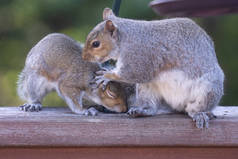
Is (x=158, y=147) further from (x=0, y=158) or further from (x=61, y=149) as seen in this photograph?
(x=0, y=158)

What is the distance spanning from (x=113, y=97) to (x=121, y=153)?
436 mm

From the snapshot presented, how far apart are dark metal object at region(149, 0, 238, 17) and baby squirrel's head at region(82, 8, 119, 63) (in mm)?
236

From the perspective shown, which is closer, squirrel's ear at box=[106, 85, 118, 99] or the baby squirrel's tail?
squirrel's ear at box=[106, 85, 118, 99]

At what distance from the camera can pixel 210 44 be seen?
2.25 meters

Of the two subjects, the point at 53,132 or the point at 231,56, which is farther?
the point at 231,56

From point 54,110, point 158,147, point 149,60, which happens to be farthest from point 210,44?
point 54,110

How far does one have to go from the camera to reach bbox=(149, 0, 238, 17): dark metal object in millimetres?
2143

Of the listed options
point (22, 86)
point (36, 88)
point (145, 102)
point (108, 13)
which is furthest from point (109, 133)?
point (22, 86)

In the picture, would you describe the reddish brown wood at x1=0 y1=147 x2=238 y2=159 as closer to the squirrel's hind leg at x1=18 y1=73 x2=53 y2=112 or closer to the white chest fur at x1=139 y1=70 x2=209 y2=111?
the white chest fur at x1=139 y1=70 x2=209 y2=111

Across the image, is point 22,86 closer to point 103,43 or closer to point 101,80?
point 101,80

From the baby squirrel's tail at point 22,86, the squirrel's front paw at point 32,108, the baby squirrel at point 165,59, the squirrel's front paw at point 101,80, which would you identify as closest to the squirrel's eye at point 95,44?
the baby squirrel at point 165,59

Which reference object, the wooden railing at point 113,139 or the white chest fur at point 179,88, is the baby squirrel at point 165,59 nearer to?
the white chest fur at point 179,88

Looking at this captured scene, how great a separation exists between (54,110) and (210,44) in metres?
0.78

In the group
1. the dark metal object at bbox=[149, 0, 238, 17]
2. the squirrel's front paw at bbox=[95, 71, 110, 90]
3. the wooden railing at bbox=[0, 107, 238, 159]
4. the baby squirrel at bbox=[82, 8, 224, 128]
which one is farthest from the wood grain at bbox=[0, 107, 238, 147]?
the dark metal object at bbox=[149, 0, 238, 17]
